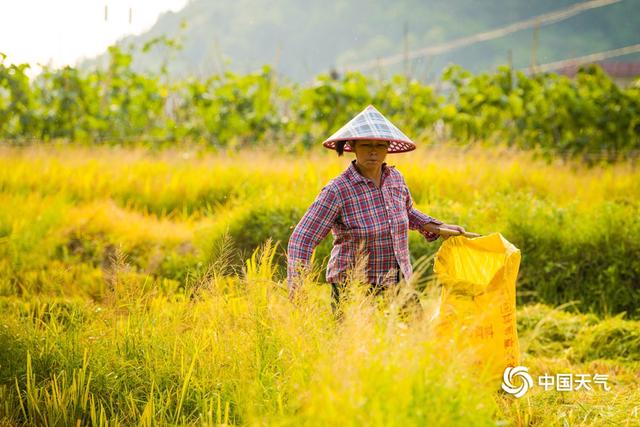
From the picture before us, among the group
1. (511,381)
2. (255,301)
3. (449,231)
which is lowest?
(511,381)

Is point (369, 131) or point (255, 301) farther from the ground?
point (369, 131)

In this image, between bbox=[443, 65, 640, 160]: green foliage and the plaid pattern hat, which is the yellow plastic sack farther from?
bbox=[443, 65, 640, 160]: green foliage

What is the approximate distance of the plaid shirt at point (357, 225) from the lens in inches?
136

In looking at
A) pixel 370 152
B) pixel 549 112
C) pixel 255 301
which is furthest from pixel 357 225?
pixel 549 112

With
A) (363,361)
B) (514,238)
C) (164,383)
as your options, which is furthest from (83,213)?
(363,361)

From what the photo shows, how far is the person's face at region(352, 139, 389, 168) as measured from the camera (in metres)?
3.54

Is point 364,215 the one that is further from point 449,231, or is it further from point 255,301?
point 255,301

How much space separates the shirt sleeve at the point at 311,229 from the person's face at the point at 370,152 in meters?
0.21

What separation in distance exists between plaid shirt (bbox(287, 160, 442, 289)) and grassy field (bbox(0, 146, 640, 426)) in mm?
176

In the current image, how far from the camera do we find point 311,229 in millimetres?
3438

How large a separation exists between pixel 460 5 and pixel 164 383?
49.2m

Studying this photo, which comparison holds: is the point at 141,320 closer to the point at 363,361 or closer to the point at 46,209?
the point at 363,361

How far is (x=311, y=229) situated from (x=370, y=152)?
17.0 inches

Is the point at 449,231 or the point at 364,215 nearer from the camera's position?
the point at 364,215
